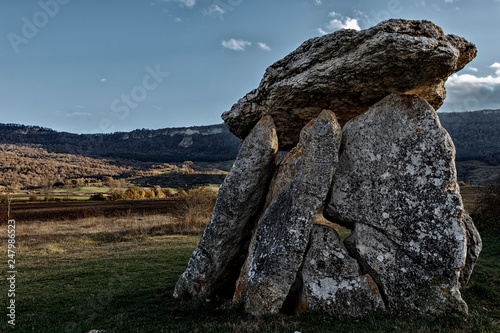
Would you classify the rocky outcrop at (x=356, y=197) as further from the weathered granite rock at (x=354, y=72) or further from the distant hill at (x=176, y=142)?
the distant hill at (x=176, y=142)

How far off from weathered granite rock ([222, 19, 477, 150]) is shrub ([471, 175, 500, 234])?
15765 mm

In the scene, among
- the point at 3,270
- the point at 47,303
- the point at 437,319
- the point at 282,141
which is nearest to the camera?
the point at 437,319

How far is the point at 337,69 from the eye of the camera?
9.21 metres

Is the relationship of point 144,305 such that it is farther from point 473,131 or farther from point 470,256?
point 473,131

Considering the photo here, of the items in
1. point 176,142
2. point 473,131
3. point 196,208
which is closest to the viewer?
point 196,208

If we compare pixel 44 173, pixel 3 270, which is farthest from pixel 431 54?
pixel 44 173

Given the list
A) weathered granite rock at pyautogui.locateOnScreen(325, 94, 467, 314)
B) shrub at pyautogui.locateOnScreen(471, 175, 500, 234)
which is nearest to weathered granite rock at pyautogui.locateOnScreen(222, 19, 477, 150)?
weathered granite rock at pyautogui.locateOnScreen(325, 94, 467, 314)

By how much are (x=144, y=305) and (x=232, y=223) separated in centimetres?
383

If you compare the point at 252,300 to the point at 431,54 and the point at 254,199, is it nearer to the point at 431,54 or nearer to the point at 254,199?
the point at 254,199

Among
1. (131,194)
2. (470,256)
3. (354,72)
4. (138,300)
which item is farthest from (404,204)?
(131,194)

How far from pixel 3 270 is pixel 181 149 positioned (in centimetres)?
17391

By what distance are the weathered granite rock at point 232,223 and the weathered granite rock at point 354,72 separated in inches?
55.1

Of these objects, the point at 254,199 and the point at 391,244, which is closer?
the point at 391,244

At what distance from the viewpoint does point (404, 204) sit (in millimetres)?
8445
